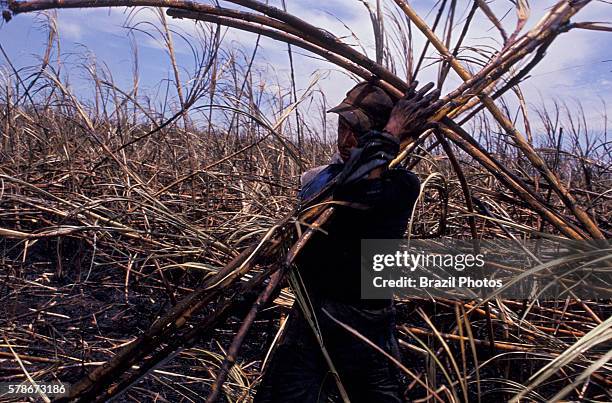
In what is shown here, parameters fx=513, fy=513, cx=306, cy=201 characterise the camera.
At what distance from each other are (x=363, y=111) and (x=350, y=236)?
1.03ft

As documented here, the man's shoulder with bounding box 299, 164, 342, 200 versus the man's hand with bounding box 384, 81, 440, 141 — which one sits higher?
the man's hand with bounding box 384, 81, 440, 141

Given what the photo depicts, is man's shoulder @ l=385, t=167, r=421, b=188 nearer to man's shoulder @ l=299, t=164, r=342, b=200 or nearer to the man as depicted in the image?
the man

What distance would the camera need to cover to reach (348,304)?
131 cm

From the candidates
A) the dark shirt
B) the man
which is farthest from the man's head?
the dark shirt

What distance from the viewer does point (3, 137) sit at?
3.61 meters

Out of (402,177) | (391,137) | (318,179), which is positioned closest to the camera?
(391,137)

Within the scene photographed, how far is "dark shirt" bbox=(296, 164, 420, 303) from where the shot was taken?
4.12 ft

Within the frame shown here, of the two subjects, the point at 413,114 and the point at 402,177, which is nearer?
the point at 413,114

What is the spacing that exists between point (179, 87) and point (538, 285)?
7.37 feet

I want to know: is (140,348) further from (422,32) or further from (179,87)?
(179,87)

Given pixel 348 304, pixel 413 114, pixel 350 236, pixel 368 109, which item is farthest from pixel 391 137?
pixel 348 304

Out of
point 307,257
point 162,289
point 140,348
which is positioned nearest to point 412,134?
point 307,257

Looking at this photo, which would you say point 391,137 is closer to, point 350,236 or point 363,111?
point 363,111

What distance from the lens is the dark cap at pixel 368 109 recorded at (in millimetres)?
1271
